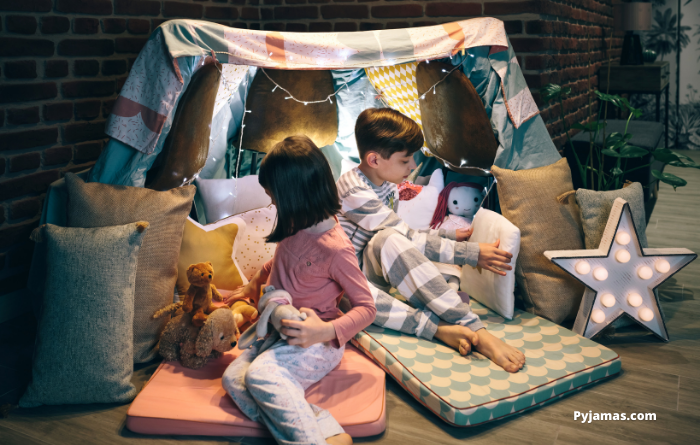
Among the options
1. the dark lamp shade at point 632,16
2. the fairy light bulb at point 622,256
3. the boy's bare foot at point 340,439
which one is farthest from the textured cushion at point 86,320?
the dark lamp shade at point 632,16

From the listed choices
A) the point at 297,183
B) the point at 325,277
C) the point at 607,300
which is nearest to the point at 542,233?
the point at 607,300

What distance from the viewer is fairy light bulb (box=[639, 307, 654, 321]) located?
182 centimetres

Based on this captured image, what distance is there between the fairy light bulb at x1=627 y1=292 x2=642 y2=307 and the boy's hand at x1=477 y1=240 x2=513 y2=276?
41 centimetres

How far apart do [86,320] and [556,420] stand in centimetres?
132

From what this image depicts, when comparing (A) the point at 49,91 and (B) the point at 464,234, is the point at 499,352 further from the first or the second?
(A) the point at 49,91

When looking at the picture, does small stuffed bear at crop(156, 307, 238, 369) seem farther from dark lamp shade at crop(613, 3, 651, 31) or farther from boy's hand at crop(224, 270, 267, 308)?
dark lamp shade at crop(613, 3, 651, 31)

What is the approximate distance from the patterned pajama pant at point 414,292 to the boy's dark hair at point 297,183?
40 centimetres

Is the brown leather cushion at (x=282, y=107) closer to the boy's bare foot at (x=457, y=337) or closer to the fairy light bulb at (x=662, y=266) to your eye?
the boy's bare foot at (x=457, y=337)

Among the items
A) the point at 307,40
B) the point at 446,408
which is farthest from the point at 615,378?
the point at 307,40

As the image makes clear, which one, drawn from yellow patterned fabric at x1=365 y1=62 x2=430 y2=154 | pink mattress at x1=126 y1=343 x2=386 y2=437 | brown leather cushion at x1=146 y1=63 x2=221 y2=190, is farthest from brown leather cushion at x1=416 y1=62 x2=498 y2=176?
pink mattress at x1=126 y1=343 x2=386 y2=437

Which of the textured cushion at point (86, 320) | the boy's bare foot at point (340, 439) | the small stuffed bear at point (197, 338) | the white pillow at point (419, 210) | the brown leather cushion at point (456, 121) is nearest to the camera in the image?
the boy's bare foot at point (340, 439)

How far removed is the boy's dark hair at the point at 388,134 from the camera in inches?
74.6

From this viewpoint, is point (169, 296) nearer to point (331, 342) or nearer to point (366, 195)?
point (331, 342)

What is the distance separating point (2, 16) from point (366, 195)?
1415mm
